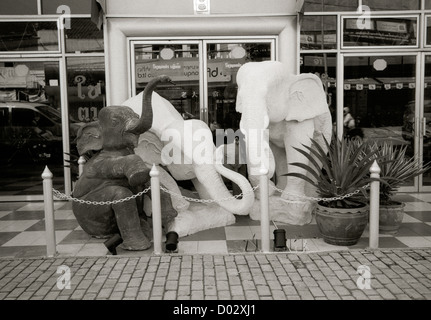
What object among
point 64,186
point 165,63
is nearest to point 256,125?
point 165,63

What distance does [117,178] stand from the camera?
521cm

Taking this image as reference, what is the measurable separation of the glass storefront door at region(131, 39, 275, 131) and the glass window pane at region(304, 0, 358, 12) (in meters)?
1.01

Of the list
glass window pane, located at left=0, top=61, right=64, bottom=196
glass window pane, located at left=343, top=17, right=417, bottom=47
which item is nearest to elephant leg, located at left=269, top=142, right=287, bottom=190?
glass window pane, located at left=343, top=17, right=417, bottom=47

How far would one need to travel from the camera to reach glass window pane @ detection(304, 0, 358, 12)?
8.02m

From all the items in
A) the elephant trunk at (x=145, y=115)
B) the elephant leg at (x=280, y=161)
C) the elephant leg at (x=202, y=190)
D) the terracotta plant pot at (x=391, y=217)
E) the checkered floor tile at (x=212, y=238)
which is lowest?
the checkered floor tile at (x=212, y=238)

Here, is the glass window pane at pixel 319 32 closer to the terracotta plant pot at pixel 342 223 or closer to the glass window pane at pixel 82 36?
the glass window pane at pixel 82 36

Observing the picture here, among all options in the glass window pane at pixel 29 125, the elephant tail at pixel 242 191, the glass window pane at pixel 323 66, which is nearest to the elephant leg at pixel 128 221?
the elephant tail at pixel 242 191

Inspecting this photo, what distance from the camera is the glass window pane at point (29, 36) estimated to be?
7.82 metres

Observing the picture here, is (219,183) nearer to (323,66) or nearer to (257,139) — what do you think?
(257,139)

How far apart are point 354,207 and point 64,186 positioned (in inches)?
199

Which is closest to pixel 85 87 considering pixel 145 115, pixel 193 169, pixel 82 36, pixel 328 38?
pixel 82 36

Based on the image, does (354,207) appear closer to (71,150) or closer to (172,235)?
(172,235)

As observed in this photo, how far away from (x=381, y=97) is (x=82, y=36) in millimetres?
5142

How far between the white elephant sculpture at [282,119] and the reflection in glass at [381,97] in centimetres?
193
